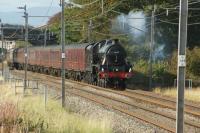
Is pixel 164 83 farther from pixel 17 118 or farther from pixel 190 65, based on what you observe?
pixel 17 118

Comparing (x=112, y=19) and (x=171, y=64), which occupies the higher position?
(x=112, y=19)

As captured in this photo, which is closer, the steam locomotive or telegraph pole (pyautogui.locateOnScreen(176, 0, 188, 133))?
telegraph pole (pyautogui.locateOnScreen(176, 0, 188, 133))

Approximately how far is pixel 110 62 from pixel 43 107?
14.1 meters

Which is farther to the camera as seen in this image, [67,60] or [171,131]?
[67,60]

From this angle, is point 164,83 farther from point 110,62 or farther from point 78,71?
point 110,62

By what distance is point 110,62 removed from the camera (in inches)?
1371

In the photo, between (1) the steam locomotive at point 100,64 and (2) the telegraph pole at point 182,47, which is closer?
(2) the telegraph pole at point 182,47

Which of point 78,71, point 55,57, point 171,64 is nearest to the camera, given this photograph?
point 78,71

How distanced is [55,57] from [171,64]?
1187cm

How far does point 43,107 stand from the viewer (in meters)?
21.1

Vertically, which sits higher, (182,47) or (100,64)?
(182,47)

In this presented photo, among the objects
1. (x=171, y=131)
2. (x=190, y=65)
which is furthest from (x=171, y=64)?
(x=171, y=131)

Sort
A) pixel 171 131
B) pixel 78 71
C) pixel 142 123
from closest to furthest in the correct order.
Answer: pixel 171 131
pixel 142 123
pixel 78 71

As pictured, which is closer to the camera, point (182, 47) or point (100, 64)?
point (182, 47)
